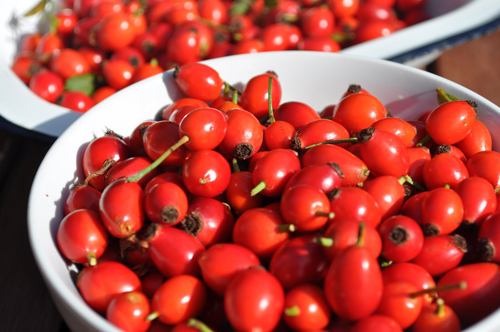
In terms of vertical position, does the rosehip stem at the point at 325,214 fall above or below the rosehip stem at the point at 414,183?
above

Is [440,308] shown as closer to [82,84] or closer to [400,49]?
[400,49]

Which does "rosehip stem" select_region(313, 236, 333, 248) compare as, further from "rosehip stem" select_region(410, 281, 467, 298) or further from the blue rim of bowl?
the blue rim of bowl

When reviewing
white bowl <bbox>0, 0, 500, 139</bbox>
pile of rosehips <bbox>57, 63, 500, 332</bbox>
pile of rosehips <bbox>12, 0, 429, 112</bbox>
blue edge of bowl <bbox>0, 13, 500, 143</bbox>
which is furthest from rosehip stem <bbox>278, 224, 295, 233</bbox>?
pile of rosehips <bbox>12, 0, 429, 112</bbox>

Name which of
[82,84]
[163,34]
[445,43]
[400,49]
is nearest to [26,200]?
[82,84]

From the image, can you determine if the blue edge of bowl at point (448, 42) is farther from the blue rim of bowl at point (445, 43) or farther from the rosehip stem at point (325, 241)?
the rosehip stem at point (325, 241)

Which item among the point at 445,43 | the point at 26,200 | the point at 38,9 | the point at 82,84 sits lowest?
the point at 26,200

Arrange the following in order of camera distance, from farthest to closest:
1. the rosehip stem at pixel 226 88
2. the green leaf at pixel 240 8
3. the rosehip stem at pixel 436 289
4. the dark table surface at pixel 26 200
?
the green leaf at pixel 240 8, the rosehip stem at pixel 226 88, the dark table surface at pixel 26 200, the rosehip stem at pixel 436 289

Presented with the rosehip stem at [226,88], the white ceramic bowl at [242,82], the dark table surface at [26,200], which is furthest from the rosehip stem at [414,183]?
the dark table surface at [26,200]
